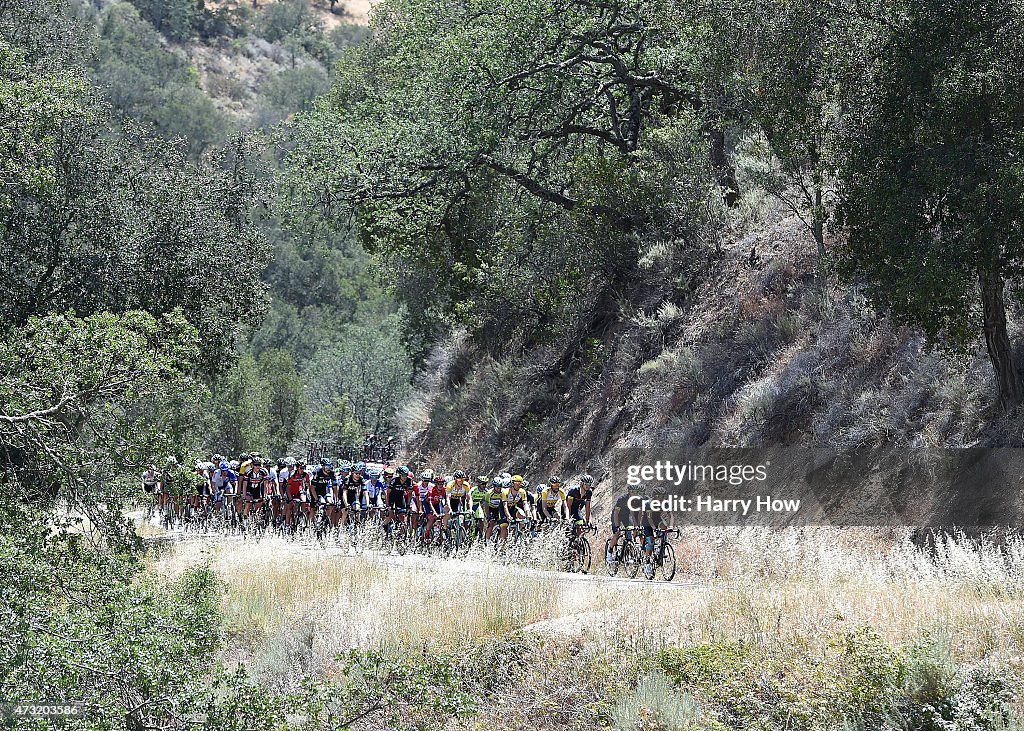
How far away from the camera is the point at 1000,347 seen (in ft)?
50.3

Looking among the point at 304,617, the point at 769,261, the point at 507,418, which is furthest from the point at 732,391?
the point at 304,617

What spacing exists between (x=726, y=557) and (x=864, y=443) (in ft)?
9.38

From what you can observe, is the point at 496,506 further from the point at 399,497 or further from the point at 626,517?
the point at 626,517

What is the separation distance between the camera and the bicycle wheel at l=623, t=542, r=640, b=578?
15172 mm

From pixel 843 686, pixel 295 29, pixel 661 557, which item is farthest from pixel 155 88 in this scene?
pixel 843 686

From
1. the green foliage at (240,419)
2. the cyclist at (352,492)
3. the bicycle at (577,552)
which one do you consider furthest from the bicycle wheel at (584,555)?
the green foliage at (240,419)

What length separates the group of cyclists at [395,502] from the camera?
16562 mm

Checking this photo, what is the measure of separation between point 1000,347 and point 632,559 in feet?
18.2

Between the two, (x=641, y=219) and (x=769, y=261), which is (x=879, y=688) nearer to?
(x=769, y=261)

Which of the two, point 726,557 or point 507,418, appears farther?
point 507,418

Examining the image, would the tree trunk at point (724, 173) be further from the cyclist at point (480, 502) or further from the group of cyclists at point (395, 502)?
the cyclist at point (480, 502)

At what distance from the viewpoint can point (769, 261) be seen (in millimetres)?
23562

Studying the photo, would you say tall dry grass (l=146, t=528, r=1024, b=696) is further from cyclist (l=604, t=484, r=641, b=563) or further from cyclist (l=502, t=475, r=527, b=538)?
cyclist (l=502, t=475, r=527, b=538)

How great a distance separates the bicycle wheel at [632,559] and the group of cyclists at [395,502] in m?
0.10
